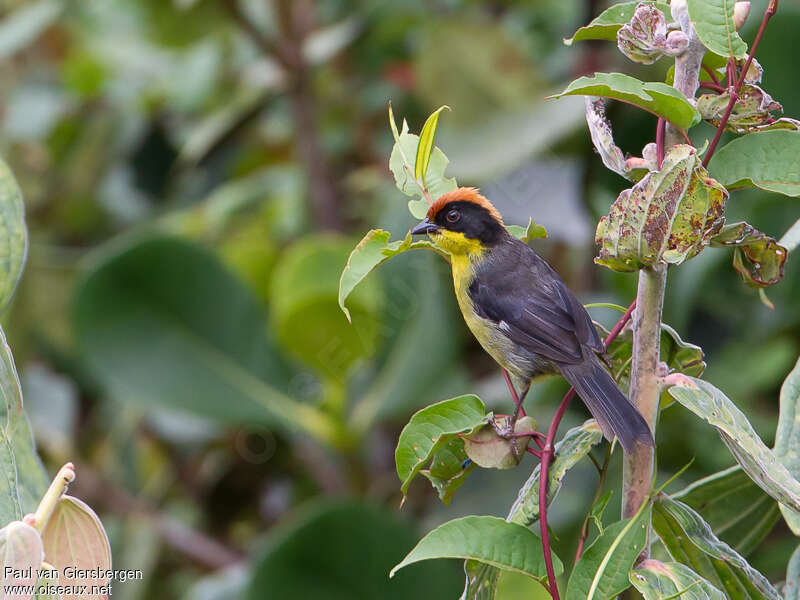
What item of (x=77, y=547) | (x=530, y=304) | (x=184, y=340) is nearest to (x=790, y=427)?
(x=530, y=304)


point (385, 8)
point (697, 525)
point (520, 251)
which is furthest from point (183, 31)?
point (697, 525)

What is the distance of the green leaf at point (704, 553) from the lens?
0.95m

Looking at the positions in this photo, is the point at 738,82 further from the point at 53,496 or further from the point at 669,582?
the point at 53,496

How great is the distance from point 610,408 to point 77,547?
0.54m

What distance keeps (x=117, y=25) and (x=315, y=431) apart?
1802 mm

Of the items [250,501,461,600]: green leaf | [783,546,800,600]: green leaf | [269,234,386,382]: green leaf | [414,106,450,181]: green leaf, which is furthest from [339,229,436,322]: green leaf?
[269,234,386,382]: green leaf

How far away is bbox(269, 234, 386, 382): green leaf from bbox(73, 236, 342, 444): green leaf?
0.11 metres

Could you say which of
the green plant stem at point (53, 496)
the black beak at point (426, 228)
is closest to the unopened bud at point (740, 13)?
the black beak at point (426, 228)

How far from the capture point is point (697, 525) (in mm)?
957

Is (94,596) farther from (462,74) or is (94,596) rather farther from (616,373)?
(462,74)

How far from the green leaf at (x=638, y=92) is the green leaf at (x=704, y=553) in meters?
0.37

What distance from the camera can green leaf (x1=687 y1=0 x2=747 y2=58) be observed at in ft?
2.79

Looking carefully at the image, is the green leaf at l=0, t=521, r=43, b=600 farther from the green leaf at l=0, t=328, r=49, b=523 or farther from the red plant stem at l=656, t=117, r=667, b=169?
the red plant stem at l=656, t=117, r=667, b=169

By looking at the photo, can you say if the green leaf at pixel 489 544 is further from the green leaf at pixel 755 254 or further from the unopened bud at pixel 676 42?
the unopened bud at pixel 676 42
